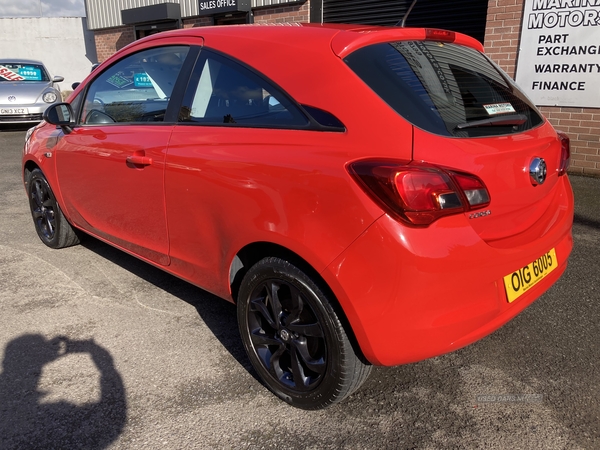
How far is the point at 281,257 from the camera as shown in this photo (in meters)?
2.31

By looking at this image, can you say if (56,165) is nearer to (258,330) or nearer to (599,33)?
(258,330)

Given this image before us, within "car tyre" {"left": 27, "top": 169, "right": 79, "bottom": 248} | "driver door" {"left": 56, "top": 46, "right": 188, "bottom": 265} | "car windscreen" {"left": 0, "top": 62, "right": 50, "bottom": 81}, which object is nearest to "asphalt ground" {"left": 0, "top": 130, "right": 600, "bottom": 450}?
"driver door" {"left": 56, "top": 46, "right": 188, "bottom": 265}

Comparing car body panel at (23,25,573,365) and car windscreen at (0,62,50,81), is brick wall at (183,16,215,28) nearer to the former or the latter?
car windscreen at (0,62,50,81)

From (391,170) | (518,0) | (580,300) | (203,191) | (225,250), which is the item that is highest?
(518,0)

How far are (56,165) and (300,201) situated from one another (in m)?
2.66

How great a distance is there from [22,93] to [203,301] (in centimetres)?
1076

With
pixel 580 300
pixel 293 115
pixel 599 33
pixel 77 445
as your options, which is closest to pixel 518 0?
pixel 599 33

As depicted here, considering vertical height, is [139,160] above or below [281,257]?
above

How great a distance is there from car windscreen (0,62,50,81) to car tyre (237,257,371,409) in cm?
1281

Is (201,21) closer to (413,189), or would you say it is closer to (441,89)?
(441,89)

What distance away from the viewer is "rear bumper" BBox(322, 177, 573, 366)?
75.1 inches

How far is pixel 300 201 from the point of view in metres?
2.12

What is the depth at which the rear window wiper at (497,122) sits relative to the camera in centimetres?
216

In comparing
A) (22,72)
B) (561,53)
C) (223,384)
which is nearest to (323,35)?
(223,384)
